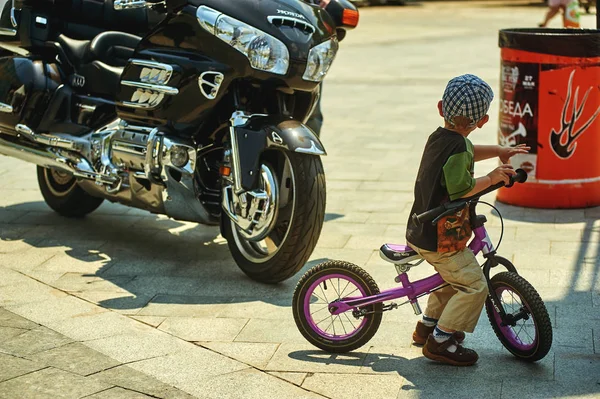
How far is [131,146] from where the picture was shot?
6.07m

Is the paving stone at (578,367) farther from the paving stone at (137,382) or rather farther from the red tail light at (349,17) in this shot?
the red tail light at (349,17)

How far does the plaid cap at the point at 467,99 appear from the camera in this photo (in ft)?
14.2

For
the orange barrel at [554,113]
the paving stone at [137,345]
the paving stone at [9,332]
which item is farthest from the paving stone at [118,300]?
the orange barrel at [554,113]

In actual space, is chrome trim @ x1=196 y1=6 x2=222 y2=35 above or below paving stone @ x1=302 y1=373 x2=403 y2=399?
above

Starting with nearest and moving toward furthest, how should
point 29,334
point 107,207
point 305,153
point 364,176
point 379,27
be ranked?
→ point 29,334, point 305,153, point 107,207, point 364,176, point 379,27

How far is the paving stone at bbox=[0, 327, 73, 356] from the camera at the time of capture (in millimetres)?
4684

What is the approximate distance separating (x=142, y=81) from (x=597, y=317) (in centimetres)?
270

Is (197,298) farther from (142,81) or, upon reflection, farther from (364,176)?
(364,176)

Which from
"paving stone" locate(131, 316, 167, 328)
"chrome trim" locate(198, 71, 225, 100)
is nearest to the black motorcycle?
"chrome trim" locate(198, 71, 225, 100)

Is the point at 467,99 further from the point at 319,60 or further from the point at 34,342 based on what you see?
the point at 34,342

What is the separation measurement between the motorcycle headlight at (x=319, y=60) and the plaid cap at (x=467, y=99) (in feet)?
4.11

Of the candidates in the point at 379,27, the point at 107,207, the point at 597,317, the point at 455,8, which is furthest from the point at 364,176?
the point at 455,8

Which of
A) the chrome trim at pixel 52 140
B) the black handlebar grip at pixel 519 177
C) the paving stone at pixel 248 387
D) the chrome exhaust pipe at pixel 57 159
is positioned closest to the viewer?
the paving stone at pixel 248 387

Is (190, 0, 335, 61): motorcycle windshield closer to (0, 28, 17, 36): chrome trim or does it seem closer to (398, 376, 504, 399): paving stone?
(0, 28, 17, 36): chrome trim
